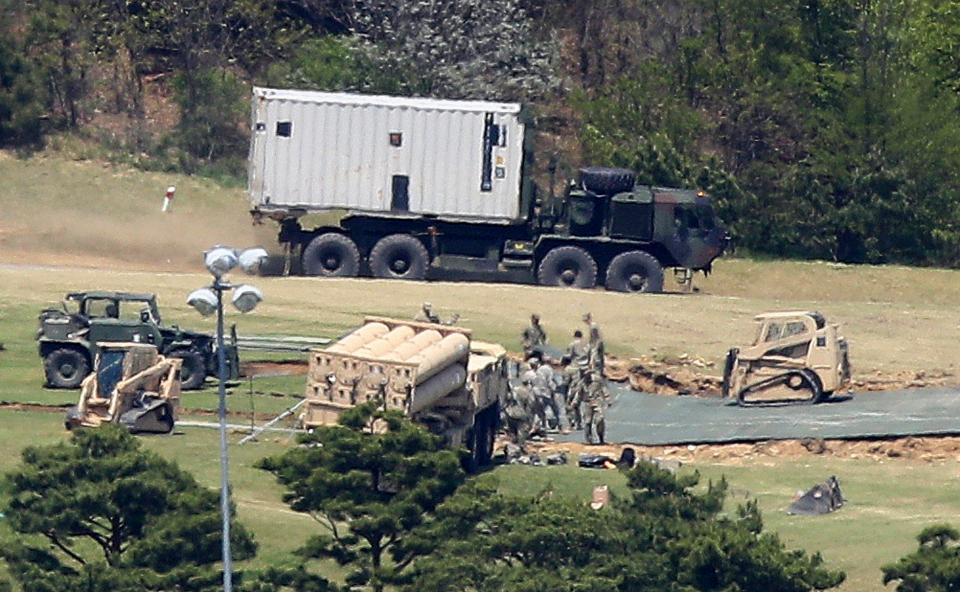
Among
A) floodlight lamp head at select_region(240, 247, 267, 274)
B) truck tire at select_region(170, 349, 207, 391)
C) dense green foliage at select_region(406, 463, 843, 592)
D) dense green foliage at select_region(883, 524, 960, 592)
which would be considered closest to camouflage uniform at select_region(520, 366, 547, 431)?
truck tire at select_region(170, 349, 207, 391)

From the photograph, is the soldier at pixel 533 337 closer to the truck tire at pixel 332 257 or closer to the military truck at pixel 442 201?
the military truck at pixel 442 201

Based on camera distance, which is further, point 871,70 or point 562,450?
point 871,70

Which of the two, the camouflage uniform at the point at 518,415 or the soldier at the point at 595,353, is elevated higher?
the soldier at the point at 595,353

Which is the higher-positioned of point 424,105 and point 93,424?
point 424,105

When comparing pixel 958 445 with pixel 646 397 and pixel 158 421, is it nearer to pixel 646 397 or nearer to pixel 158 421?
pixel 646 397

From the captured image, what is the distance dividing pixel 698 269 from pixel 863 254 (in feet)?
38.5

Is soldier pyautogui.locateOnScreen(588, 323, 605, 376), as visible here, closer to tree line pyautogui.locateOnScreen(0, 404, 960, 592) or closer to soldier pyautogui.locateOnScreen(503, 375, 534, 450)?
soldier pyautogui.locateOnScreen(503, 375, 534, 450)

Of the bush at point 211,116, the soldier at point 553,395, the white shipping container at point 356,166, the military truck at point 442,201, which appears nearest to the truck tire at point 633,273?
the military truck at point 442,201

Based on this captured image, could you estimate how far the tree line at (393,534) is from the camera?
23.5 meters

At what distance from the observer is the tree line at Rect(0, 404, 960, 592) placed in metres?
23.5

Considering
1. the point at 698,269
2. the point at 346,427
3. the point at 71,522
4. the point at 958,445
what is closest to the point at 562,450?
the point at 958,445

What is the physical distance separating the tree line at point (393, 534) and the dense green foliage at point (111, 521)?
19mm

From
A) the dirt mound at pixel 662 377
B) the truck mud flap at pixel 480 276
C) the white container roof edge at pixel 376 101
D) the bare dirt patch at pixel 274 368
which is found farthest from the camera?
the truck mud flap at pixel 480 276

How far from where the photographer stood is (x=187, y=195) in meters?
57.5
